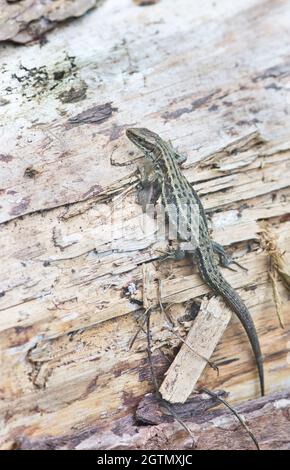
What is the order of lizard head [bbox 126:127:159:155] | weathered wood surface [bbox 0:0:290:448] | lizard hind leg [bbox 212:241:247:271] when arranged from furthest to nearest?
lizard head [bbox 126:127:159:155], lizard hind leg [bbox 212:241:247:271], weathered wood surface [bbox 0:0:290:448]

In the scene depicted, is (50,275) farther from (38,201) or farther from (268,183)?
(268,183)

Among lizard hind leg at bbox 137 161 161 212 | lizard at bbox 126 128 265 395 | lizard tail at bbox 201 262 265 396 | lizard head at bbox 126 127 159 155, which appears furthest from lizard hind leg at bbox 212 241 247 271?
lizard head at bbox 126 127 159 155

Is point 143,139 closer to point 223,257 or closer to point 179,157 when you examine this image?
point 179,157

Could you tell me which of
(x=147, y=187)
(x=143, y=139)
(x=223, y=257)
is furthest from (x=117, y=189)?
(x=223, y=257)

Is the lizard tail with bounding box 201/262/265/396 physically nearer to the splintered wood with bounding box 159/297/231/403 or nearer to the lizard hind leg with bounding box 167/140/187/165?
the splintered wood with bounding box 159/297/231/403

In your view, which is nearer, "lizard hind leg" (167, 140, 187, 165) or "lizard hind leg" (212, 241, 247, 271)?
"lizard hind leg" (212, 241, 247, 271)

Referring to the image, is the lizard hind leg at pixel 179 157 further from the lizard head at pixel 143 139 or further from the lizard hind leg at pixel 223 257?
the lizard hind leg at pixel 223 257
